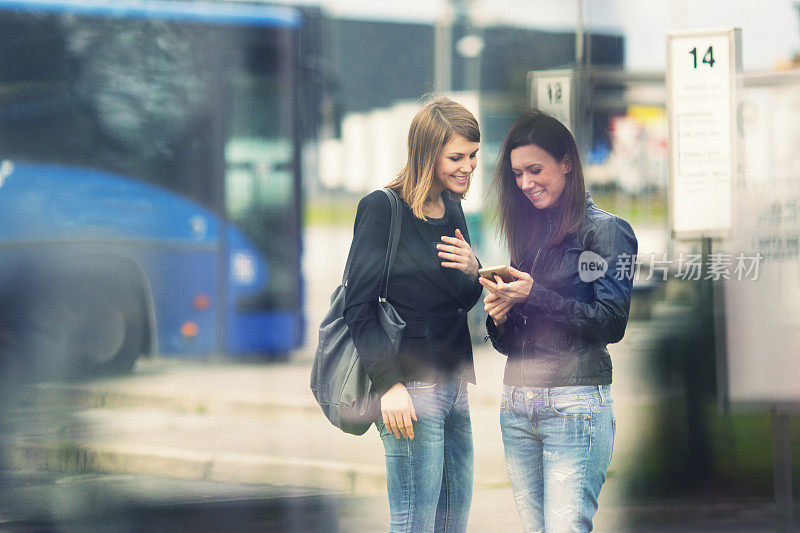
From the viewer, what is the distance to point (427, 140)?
2465 millimetres

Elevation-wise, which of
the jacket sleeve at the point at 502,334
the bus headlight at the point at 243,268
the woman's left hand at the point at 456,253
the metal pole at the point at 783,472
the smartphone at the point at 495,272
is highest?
the bus headlight at the point at 243,268

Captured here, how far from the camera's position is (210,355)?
19.2ft

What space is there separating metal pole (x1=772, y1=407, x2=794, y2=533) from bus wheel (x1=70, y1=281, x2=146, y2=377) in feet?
11.2

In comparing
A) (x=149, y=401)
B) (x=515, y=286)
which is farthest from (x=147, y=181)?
(x=515, y=286)

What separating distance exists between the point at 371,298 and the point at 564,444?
59 centimetres

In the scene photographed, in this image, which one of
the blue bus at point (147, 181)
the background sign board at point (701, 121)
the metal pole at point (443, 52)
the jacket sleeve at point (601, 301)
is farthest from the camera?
the metal pole at point (443, 52)

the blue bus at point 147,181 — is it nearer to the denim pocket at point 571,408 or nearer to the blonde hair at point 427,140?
the blonde hair at point 427,140

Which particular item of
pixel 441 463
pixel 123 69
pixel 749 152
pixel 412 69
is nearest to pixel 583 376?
pixel 441 463

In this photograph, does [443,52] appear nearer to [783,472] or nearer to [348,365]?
[783,472]

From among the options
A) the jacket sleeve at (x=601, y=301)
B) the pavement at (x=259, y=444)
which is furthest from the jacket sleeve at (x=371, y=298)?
the pavement at (x=259, y=444)

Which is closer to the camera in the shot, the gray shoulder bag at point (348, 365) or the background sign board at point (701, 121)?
the gray shoulder bag at point (348, 365)

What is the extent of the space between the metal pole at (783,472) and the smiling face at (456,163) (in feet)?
5.76

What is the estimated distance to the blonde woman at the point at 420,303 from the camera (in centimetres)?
241

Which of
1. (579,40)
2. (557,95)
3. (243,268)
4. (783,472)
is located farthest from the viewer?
(243,268)
